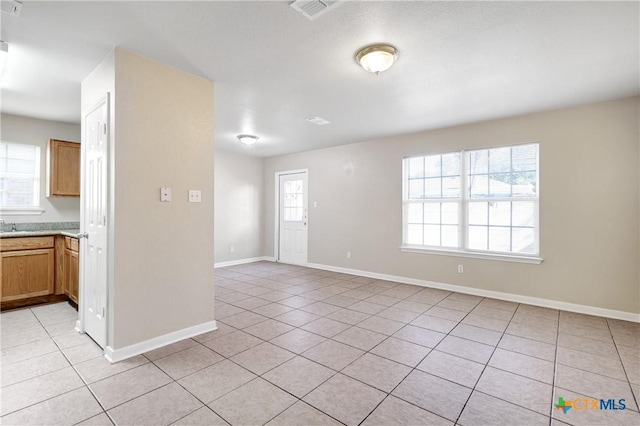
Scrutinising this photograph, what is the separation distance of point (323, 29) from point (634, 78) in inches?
120

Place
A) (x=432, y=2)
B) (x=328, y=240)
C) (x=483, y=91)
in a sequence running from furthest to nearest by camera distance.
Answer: (x=328, y=240) < (x=483, y=91) < (x=432, y=2)

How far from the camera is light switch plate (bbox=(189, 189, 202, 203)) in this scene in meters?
2.84

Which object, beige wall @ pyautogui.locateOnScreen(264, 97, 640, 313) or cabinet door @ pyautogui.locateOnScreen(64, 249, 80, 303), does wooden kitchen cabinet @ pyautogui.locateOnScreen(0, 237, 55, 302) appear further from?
beige wall @ pyautogui.locateOnScreen(264, 97, 640, 313)

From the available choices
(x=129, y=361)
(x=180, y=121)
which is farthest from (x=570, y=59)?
(x=129, y=361)

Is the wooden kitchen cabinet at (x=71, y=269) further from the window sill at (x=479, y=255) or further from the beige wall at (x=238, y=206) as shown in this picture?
the window sill at (x=479, y=255)

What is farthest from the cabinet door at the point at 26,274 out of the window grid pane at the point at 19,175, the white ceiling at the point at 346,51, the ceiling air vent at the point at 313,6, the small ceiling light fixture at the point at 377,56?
the small ceiling light fixture at the point at 377,56

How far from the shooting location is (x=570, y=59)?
2.57m

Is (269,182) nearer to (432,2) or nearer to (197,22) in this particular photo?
(197,22)

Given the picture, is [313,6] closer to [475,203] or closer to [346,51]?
[346,51]

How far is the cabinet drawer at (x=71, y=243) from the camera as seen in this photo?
3436 millimetres

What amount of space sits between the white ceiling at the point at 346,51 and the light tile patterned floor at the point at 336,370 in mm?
2435

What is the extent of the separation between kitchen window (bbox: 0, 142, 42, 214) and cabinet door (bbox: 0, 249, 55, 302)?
782 mm

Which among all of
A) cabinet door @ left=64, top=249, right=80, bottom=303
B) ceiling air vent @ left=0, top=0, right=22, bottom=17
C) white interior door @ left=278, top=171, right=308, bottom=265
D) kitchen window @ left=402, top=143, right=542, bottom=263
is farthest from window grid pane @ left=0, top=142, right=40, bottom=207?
kitchen window @ left=402, top=143, right=542, bottom=263

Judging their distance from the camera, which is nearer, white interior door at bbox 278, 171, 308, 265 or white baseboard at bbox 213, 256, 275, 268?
white baseboard at bbox 213, 256, 275, 268
